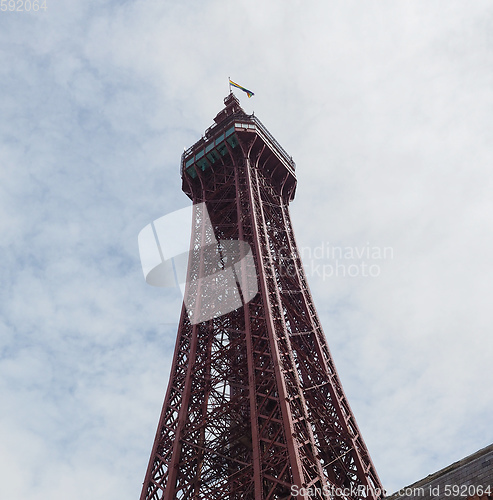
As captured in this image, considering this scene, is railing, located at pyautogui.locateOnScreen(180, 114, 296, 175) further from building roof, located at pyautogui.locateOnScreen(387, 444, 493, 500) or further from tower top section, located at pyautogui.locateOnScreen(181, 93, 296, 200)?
building roof, located at pyautogui.locateOnScreen(387, 444, 493, 500)

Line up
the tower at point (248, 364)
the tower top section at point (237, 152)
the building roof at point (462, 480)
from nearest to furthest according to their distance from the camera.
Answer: the building roof at point (462, 480) → the tower at point (248, 364) → the tower top section at point (237, 152)

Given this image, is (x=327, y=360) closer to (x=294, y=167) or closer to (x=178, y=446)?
(x=178, y=446)

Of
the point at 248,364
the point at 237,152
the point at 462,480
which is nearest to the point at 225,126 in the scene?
the point at 237,152

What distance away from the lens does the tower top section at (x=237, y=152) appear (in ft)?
130

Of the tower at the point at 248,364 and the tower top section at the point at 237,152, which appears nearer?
the tower at the point at 248,364

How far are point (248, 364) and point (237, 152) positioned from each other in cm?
1855

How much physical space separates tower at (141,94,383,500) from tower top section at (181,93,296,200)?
0.10m

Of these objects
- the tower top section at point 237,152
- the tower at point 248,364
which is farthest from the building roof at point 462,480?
the tower top section at point 237,152

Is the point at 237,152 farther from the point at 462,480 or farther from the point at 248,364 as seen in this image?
the point at 462,480

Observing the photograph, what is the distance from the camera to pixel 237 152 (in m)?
40.1

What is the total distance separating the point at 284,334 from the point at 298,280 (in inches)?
276

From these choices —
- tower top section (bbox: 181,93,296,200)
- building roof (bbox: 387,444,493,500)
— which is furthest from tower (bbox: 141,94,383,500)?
building roof (bbox: 387,444,493,500)

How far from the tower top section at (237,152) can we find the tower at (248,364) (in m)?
0.10

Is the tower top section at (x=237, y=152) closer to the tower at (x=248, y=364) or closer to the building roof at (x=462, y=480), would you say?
the tower at (x=248, y=364)
